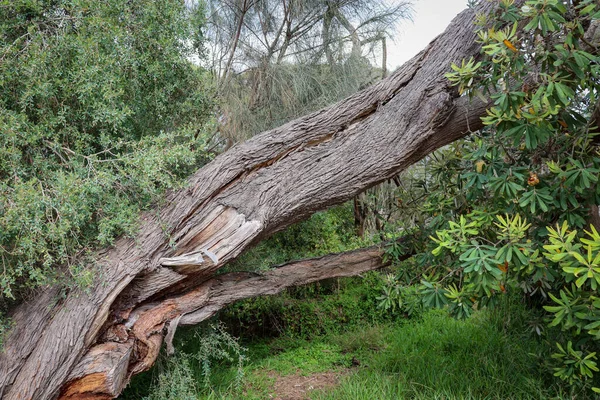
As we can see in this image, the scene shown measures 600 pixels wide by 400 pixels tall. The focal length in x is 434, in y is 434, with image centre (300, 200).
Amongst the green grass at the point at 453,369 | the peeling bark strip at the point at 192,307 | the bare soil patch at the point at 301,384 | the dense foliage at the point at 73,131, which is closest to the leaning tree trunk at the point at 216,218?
the peeling bark strip at the point at 192,307

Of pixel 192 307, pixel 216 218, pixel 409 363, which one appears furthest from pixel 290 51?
pixel 409 363

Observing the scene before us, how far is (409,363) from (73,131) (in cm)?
304

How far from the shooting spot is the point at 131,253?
2768mm

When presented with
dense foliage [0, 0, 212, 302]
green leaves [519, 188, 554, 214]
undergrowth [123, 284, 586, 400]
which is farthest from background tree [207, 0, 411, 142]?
green leaves [519, 188, 554, 214]

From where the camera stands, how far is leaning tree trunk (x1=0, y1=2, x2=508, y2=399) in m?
2.58

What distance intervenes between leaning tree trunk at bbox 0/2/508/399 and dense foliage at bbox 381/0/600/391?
53 centimetres

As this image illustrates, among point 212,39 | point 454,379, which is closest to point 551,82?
point 454,379

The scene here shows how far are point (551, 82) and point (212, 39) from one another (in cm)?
379

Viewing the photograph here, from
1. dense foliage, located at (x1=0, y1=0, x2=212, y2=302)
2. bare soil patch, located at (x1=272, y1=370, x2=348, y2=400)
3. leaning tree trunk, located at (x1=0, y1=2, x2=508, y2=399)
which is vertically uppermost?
dense foliage, located at (x1=0, y1=0, x2=212, y2=302)

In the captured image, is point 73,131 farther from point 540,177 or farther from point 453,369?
point 453,369

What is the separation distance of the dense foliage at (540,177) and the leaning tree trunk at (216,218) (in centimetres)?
53

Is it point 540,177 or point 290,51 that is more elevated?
point 290,51

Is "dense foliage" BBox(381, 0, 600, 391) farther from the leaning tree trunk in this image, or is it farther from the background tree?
the background tree

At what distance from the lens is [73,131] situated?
283cm
